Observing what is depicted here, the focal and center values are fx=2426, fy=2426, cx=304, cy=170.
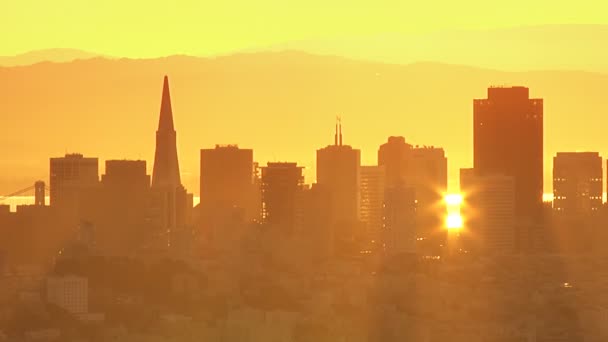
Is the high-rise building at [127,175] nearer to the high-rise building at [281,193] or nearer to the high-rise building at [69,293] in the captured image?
the high-rise building at [281,193]

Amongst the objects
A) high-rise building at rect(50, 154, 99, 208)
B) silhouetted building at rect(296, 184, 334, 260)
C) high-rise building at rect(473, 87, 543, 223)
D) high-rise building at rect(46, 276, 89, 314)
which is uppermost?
high-rise building at rect(473, 87, 543, 223)

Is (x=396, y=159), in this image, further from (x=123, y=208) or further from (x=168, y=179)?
(x=123, y=208)

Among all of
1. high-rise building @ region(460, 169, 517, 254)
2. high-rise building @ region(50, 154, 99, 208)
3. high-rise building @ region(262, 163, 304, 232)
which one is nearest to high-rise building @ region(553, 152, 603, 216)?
high-rise building @ region(460, 169, 517, 254)

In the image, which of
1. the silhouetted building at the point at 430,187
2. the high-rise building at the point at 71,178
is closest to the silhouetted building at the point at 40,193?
the high-rise building at the point at 71,178

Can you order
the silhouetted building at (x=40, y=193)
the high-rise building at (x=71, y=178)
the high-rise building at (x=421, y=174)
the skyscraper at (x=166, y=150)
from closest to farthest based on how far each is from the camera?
the silhouetted building at (x=40, y=193)
the high-rise building at (x=71, y=178)
the skyscraper at (x=166, y=150)
the high-rise building at (x=421, y=174)

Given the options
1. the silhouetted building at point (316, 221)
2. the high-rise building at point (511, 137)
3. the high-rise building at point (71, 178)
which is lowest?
the silhouetted building at point (316, 221)

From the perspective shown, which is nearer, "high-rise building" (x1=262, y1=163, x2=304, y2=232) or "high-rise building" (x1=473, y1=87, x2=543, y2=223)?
"high-rise building" (x1=262, y1=163, x2=304, y2=232)

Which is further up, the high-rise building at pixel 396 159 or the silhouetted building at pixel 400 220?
the high-rise building at pixel 396 159

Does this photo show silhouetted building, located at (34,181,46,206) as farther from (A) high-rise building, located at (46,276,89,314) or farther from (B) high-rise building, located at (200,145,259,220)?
(A) high-rise building, located at (46,276,89,314)
